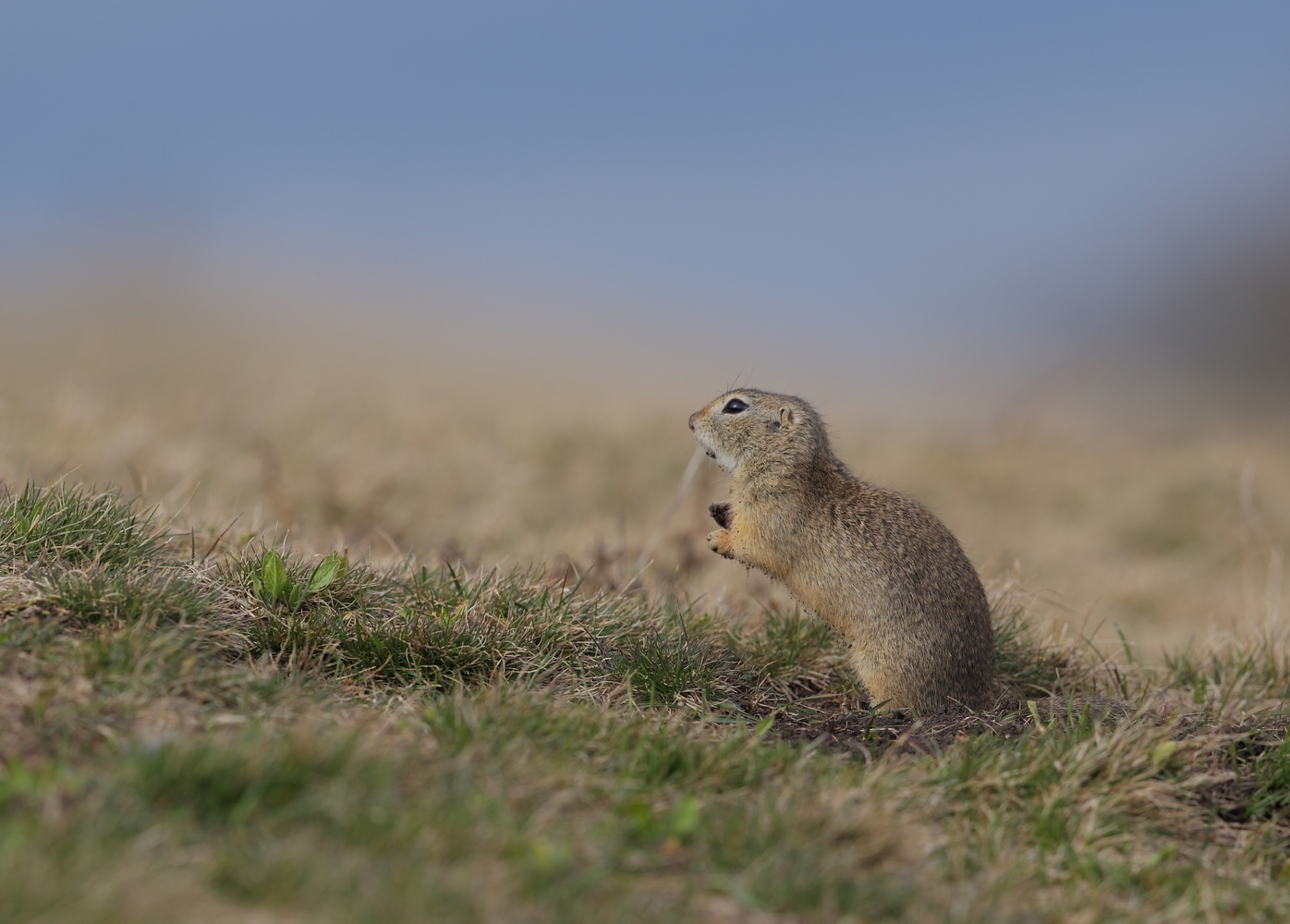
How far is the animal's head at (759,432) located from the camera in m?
5.13

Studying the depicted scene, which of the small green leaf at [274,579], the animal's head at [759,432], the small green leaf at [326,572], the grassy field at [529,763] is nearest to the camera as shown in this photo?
the grassy field at [529,763]

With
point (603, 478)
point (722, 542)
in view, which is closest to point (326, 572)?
point (722, 542)

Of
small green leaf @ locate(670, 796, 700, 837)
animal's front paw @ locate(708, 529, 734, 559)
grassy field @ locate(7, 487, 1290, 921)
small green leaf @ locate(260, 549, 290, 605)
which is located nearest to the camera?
grassy field @ locate(7, 487, 1290, 921)

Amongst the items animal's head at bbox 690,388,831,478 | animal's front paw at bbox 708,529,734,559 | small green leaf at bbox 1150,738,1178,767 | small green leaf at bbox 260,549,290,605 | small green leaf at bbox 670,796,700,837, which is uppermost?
animal's head at bbox 690,388,831,478

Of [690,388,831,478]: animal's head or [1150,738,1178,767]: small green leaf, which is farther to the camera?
[690,388,831,478]: animal's head

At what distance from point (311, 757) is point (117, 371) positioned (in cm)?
1420

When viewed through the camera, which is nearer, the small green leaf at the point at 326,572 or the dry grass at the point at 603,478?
the small green leaf at the point at 326,572

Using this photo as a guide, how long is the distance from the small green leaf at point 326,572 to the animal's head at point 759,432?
6.14ft

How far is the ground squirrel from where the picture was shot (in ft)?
14.7

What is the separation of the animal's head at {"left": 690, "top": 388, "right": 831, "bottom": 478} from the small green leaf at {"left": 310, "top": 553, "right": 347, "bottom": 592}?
1.87 metres

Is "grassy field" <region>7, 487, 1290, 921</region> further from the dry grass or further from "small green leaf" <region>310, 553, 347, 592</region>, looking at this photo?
the dry grass

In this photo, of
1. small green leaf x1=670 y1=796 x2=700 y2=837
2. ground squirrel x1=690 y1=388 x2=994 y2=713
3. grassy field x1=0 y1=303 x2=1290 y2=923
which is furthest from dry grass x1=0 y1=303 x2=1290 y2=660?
small green leaf x1=670 y1=796 x2=700 y2=837

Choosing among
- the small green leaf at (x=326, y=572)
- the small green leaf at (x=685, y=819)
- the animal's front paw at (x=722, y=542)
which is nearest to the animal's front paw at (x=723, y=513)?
the animal's front paw at (x=722, y=542)

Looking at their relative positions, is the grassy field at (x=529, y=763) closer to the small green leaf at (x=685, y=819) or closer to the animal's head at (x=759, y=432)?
the small green leaf at (x=685, y=819)
